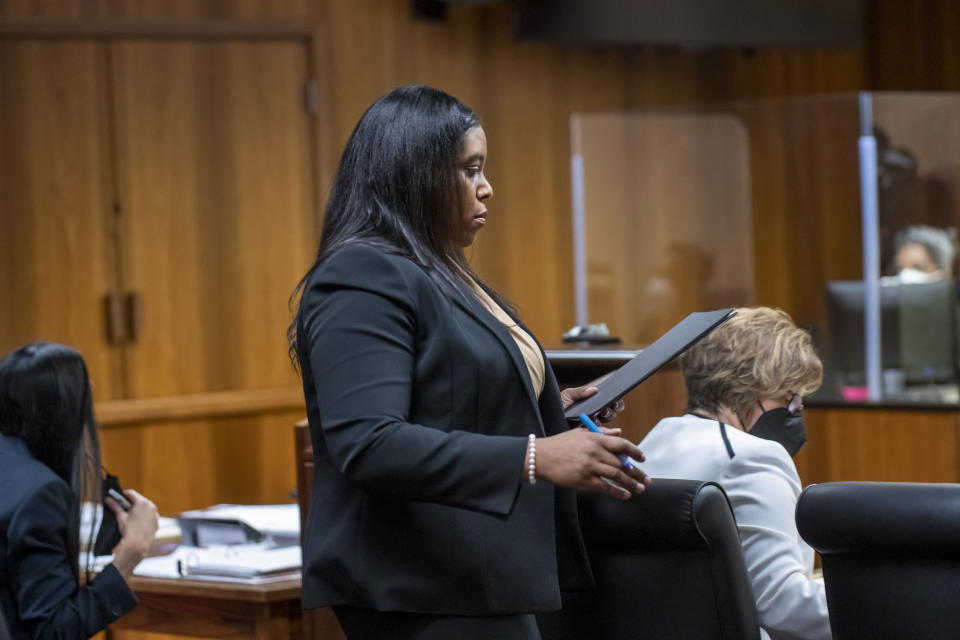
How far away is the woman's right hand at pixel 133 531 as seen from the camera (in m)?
2.28

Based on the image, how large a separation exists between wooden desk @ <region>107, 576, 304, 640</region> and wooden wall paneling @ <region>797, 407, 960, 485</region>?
2.12 metres

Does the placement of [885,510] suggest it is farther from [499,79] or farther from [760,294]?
[499,79]

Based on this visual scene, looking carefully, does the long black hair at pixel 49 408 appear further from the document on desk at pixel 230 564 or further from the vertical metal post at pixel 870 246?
the vertical metal post at pixel 870 246

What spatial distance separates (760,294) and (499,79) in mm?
1556

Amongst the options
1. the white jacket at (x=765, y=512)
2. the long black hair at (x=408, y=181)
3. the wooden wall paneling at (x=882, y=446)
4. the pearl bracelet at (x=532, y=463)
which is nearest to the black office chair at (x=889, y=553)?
the white jacket at (x=765, y=512)

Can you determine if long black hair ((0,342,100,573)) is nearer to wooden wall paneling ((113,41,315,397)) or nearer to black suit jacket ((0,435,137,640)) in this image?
black suit jacket ((0,435,137,640))

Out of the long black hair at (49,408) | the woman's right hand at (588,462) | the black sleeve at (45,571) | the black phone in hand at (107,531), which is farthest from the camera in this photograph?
the black phone in hand at (107,531)

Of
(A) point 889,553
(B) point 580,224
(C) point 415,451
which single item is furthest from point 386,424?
(B) point 580,224

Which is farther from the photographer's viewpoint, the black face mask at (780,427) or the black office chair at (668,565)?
the black face mask at (780,427)

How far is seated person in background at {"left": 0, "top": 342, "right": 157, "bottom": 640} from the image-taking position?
2074 mm

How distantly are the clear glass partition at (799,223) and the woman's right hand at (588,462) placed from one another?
330 centimetres

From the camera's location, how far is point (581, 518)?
66.7 inches

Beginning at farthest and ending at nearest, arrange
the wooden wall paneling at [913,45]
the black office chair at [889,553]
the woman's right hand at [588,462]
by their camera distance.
A: the wooden wall paneling at [913,45] → the black office chair at [889,553] → the woman's right hand at [588,462]

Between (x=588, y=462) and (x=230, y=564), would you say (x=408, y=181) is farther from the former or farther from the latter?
(x=230, y=564)
